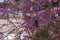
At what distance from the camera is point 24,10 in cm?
148

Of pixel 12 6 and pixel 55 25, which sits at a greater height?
pixel 12 6

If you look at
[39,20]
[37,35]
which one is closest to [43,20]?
[39,20]

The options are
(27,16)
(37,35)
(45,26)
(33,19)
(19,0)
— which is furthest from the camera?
(19,0)

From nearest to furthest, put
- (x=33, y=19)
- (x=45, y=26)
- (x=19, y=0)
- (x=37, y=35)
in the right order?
(x=33, y=19) < (x=45, y=26) < (x=37, y=35) < (x=19, y=0)

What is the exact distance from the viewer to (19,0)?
1.92m

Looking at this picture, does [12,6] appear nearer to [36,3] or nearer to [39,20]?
[36,3]

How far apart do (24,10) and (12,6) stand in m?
0.20

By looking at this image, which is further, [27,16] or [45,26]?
[45,26]

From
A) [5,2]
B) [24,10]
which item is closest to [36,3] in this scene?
[24,10]

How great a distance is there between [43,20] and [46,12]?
0.25ft

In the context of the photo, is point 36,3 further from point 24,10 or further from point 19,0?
point 19,0

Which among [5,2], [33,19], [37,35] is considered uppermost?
[5,2]

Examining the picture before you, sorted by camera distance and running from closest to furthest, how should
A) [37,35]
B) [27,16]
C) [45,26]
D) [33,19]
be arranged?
[33,19] < [27,16] < [45,26] < [37,35]

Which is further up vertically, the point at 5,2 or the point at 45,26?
the point at 5,2
